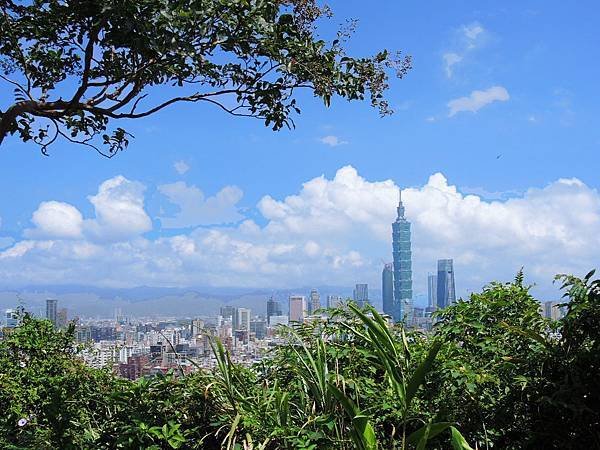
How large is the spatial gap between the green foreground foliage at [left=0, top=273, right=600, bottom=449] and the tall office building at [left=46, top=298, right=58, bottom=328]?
1035 millimetres

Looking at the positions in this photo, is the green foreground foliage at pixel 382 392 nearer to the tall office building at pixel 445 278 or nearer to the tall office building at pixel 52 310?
the tall office building at pixel 52 310

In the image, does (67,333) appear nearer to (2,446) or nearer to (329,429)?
(2,446)

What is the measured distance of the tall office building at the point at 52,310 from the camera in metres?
4.76

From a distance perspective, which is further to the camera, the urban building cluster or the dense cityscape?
the urban building cluster

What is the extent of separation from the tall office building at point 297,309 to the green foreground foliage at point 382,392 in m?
0.14

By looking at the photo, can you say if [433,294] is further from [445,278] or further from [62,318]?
[62,318]

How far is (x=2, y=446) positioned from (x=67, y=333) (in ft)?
3.41

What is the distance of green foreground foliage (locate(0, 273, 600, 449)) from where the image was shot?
2.73 meters

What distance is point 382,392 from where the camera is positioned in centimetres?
310

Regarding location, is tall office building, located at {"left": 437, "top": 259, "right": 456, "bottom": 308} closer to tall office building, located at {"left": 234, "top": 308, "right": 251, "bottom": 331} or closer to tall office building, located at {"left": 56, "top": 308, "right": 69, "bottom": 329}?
tall office building, located at {"left": 234, "top": 308, "right": 251, "bottom": 331}

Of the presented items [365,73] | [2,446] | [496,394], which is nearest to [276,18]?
[365,73]

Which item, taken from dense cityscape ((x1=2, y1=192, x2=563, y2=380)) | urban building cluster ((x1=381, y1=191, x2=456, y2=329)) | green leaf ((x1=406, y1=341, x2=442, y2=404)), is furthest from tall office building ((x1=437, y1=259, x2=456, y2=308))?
green leaf ((x1=406, y1=341, x2=442, y2=404))

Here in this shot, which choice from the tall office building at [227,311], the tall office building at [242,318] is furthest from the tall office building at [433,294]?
the tall office building at [227,311]

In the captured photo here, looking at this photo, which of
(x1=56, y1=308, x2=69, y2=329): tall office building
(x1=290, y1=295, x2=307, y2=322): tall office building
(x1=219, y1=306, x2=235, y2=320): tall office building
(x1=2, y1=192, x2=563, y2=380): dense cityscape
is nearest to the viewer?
(x1=2, y1=192, x2=563, y2=380): dense cityscape
